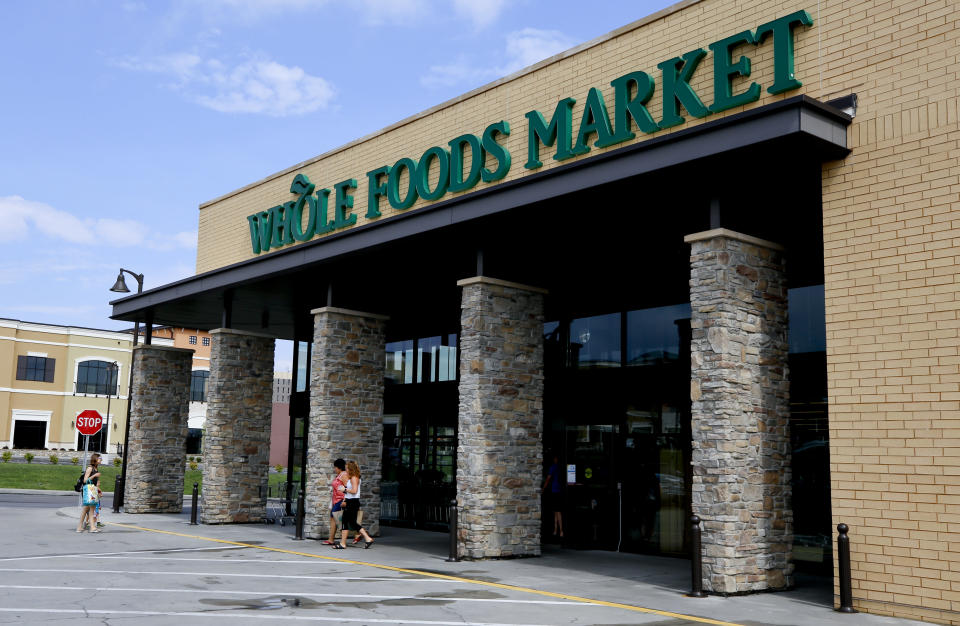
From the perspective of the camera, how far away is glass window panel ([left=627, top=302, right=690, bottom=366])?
55.3ft

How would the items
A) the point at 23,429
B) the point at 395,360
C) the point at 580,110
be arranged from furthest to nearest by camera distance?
1. the point at 23,429
2. the point at 395,360
3. the point at 580,110

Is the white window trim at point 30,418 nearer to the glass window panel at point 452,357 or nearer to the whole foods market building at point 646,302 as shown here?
the whole foods market building at point 646,302

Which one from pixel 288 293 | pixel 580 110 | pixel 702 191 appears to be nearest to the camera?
pixel 702 191

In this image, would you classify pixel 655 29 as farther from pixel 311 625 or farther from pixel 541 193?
pixel 311 625

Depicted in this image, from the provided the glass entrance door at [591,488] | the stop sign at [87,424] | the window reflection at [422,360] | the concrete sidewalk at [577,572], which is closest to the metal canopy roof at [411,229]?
the window reflection at [422,360]

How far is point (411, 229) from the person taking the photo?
15.2 m

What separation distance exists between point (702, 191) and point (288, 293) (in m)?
11.7

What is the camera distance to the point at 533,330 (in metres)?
15.8

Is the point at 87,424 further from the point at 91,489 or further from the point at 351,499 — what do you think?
the point at 351,499

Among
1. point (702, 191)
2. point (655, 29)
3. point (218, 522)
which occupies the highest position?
point (655, 29)

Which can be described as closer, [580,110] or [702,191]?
[702,191]

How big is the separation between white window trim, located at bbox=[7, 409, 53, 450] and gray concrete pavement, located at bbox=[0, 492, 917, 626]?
2217 inches

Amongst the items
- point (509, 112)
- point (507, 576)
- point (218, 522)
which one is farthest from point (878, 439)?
point (218, 522)

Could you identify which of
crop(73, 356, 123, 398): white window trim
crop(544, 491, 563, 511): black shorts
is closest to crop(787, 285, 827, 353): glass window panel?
crop(544, 491, 563, 511): black shorts
